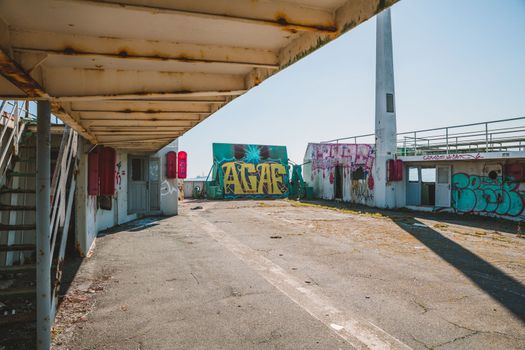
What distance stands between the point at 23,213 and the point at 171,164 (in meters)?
6.89

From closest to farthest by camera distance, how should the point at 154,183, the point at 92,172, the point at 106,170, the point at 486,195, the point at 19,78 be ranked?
1. the point at 19,78
2. the point at 92,172
3. the point at 106,170
4. the point at 154,183
5. the point at 486,195

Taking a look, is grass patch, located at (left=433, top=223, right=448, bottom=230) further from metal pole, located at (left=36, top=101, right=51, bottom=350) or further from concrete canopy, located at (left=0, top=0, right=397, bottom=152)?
metal pole, located at (left=36, top=101, right=51, bottom=350)

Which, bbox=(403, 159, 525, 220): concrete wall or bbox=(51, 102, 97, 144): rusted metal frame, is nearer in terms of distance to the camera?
bbox=(51, 102, 97, 144): rusted metal frame

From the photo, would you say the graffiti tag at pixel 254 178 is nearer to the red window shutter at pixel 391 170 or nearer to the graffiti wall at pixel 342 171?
the graffiti wall at pixel 342 171

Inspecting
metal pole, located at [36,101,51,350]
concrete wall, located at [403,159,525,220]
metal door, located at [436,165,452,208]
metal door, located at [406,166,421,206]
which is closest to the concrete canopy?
metal pole, located at [36,101,51,350]

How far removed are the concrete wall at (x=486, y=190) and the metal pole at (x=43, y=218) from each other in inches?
613

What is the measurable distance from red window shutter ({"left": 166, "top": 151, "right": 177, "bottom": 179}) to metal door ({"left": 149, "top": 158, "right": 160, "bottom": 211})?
0.43 metres

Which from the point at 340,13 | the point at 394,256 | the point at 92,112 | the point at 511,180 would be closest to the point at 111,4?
the point at 340,13

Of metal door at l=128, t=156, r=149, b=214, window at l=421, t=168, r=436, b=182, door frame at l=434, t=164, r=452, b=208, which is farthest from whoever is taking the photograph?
window at l=421, t=168, r=436, b=182

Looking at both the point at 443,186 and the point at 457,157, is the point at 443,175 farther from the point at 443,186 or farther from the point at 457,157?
the point at 457,157

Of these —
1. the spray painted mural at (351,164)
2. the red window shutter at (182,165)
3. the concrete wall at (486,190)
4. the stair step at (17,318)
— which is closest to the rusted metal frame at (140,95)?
the stair step at (17,318)

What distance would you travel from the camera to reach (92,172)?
25.6 ft

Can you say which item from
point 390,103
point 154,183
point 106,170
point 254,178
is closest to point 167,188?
point 154,183

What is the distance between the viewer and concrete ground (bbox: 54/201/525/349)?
12.4ft
